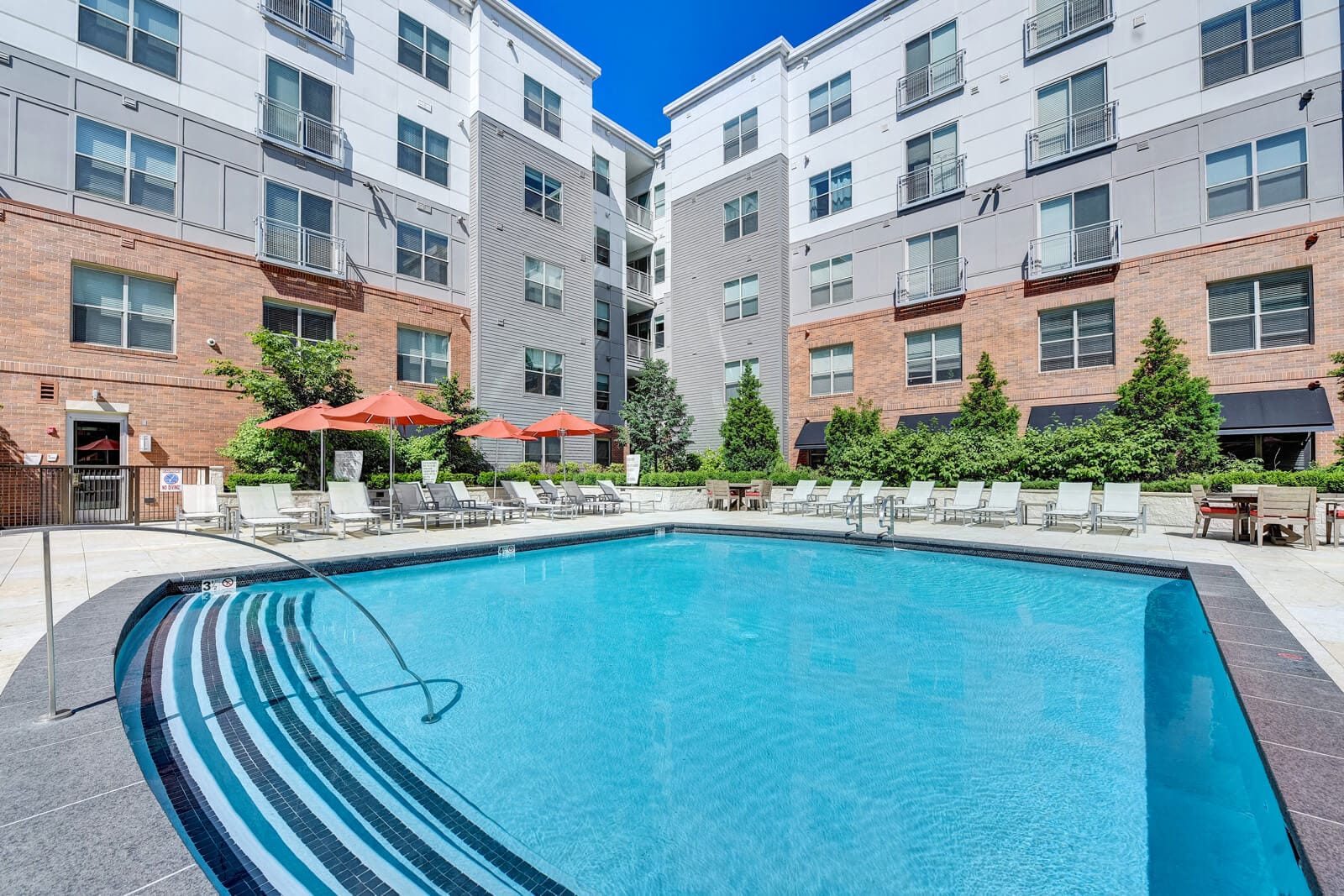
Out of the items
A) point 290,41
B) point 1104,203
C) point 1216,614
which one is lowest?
point 1216,614

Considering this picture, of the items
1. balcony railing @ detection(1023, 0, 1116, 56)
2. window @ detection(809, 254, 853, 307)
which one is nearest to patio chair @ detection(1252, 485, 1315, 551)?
window @ detection(809, 254, 853, 307)

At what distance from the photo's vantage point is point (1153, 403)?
1371cm

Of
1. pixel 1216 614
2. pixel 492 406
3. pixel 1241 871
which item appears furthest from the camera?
pixel 492 406

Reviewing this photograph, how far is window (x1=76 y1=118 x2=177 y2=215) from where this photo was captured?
12.6 meters

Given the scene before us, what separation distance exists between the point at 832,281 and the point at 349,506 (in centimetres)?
1634

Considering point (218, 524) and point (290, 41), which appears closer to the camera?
point (218, 524)

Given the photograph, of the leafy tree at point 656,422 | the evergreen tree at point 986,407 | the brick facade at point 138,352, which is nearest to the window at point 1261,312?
the evergreen tree at point 986,407

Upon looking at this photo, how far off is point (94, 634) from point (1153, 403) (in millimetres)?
18040

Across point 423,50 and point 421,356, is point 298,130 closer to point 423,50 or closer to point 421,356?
point 423,50

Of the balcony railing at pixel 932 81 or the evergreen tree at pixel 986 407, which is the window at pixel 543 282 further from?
the evergreen tree at pixel 986 407

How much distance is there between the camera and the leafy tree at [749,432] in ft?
63.9

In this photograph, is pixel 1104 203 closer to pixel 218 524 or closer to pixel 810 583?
pixel 810 583

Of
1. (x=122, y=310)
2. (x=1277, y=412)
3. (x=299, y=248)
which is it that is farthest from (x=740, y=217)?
(x=122, y=310)

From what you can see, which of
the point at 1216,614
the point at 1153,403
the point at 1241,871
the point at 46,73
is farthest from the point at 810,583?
the point at 46,73
